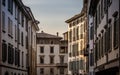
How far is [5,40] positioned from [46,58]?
84.9 meters

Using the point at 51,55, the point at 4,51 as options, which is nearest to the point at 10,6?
the point at 4,51

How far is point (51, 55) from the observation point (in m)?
124

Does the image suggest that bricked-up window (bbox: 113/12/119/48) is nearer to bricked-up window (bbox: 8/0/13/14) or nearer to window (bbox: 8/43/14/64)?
bricked-up window (bbox: 8/0/13/14)

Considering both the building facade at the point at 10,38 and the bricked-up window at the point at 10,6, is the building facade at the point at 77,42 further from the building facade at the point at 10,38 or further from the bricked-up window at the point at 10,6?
the bricked-up window at the point at 10,6

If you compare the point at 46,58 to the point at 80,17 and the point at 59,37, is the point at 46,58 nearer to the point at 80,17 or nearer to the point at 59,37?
the point at 59,37

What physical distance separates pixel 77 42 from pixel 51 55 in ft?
126

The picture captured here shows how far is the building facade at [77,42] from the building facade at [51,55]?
26.8 m

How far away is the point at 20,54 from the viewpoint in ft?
178

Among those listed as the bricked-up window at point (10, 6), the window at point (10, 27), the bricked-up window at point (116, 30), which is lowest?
the bricked-up window at point (116, 30)

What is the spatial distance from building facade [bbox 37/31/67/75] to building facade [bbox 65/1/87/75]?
88.1 feet

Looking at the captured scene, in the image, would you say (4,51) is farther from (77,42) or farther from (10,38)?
(77,42)

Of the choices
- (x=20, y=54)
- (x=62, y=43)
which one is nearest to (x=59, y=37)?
(x=62, y=43)

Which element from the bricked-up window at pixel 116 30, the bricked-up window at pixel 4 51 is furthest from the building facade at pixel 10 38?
the bricked-up window at pixel 116 30

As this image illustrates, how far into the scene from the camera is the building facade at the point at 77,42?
79812 mm
